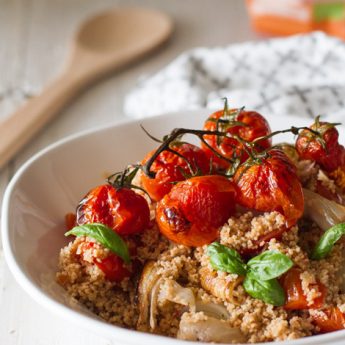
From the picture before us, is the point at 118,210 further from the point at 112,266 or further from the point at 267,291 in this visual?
the point at 267,291

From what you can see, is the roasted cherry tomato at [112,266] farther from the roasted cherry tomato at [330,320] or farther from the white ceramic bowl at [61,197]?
the roasted cherry tomato at [330,320]

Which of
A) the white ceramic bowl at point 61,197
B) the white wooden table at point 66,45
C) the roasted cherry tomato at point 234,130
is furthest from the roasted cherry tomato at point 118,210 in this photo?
the white wooden table at point 66,45

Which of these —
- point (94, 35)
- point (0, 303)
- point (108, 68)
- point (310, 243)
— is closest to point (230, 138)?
point (310, 243)

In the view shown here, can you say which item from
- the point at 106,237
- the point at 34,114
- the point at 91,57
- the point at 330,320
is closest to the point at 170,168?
the point at 106,237

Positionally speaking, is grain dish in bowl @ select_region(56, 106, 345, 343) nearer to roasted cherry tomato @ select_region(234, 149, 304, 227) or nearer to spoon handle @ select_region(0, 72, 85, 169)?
roasted cherry tomato @ select_region(234, 149, 304, 227)

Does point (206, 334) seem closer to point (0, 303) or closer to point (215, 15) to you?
point (0, 303)

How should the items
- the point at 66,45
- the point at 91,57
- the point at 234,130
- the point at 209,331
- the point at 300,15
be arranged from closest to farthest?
the point at 209,331, the point at 234,130, the point at 91,57, the point at 300,15, the point at 66,45
